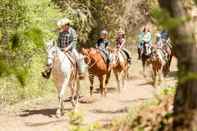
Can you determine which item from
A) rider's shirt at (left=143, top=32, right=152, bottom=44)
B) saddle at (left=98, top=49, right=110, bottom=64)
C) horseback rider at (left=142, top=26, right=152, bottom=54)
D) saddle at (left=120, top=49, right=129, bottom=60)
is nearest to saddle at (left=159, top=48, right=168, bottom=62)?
saddle at (left=120, top=49, right=129, bottom=60)

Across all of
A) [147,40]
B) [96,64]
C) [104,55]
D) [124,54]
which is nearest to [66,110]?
[96,64]

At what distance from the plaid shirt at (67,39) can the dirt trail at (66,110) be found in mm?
1946

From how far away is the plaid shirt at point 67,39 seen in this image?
17.9 m

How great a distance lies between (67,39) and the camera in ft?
59.0

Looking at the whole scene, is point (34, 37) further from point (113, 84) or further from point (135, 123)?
point (113, 84)

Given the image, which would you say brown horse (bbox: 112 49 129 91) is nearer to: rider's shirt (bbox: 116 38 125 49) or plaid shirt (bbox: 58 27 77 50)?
rider's shirt (bbox: 116 38 125 49)

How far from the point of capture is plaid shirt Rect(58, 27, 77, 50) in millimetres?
17906

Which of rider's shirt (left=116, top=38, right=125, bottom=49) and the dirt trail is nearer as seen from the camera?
the dirt trail

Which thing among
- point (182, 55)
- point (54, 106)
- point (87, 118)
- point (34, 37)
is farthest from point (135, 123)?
point (54, 106)

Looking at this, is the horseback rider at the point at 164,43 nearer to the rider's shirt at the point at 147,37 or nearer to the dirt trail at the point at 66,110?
the dirt trail at the point at 66,110

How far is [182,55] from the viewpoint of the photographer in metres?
7.05

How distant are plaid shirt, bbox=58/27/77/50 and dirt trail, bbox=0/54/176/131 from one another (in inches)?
76.6

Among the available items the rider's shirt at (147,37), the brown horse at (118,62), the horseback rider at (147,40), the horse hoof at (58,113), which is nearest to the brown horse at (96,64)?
the brown horse at (118,62)

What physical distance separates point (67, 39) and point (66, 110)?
2455 mm
